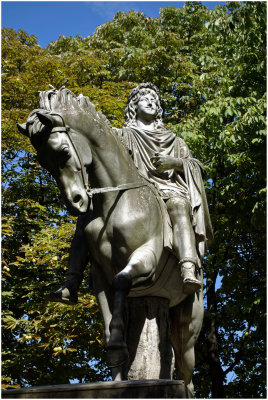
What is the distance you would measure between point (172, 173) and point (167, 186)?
0.71 ft

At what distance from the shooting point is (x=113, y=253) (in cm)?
504

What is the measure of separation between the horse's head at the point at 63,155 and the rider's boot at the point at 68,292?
805 millimetres

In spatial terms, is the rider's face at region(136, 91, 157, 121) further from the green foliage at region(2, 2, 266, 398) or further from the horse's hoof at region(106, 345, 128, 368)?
the green foliage at region(2, 2, 266, 398)

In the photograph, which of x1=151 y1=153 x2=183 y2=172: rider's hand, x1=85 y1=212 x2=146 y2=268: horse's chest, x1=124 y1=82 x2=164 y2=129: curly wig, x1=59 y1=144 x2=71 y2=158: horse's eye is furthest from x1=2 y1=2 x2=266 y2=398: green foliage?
x1=59 y1=144 x2=71 y2=158: horse's eye

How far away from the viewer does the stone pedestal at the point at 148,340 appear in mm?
5117

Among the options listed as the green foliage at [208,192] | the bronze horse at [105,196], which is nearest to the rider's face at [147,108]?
the bronze horse at [105,196]

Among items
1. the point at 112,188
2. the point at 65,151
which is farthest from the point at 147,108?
the point at 65,151

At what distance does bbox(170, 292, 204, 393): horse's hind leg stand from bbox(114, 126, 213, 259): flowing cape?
0.54 metres

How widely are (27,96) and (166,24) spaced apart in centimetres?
775

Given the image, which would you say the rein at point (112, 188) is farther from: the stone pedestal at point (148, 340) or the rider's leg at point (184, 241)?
the stone pedestal at point (148, 340)

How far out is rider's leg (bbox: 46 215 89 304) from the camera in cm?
524

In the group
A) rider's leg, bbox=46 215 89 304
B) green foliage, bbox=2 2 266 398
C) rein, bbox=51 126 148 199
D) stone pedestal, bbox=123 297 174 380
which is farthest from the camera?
green foliage, bbox=2 2 266 398

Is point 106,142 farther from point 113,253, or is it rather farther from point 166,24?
point 166,24

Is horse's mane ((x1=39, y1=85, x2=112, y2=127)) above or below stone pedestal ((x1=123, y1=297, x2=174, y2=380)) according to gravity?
above
